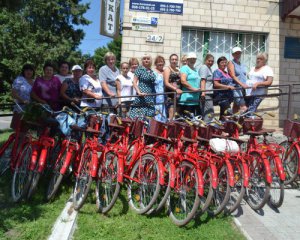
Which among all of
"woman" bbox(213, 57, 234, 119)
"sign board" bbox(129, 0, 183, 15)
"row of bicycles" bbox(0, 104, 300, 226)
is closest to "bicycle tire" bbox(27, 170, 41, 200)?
"row of bicycles" bbox(0, 104, 300, 226)

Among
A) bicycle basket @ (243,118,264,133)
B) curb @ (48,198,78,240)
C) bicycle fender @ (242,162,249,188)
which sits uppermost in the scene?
bicycle basket @ (243,118,264,133)

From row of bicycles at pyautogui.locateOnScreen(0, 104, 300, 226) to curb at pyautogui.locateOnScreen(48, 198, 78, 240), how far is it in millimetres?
147

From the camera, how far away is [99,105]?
6.36 metres

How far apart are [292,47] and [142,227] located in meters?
7.94

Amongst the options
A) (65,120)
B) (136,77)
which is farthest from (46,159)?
(136,77)

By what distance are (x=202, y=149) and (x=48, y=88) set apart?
2.64 meters

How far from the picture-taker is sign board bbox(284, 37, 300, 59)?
1049cm

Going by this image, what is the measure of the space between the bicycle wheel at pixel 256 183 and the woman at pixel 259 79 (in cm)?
177

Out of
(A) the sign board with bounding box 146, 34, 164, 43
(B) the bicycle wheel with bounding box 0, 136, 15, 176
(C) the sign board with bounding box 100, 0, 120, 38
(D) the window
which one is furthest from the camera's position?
(D) the window

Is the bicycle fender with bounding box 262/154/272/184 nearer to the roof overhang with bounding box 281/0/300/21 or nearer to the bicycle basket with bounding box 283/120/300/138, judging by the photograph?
the bicycle basket with bounding box 283/120/300/138

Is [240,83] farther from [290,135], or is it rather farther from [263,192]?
[263,192]

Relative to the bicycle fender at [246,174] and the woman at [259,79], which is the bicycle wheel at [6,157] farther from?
the woman at [259,79]

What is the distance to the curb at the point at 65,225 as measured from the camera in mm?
4188

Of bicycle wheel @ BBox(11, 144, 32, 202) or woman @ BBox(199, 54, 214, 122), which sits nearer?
bicycle wheel @ BBox(11, 144, 32, 202)
